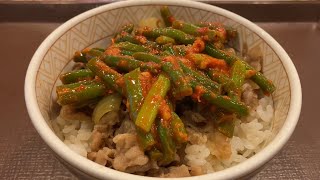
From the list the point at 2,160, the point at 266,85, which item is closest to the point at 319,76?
the point at 266,85

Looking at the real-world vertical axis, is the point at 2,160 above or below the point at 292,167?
below

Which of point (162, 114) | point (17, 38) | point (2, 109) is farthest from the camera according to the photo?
point (17, 38)

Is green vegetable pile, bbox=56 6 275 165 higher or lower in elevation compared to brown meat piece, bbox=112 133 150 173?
higher

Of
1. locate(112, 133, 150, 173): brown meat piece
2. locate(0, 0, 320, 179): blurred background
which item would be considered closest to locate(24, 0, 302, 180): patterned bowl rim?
locate(112, 133, 150, 173): brown meat piece

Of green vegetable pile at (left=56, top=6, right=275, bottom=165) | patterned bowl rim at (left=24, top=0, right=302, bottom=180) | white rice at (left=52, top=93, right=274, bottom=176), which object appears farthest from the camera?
white rice at (left=52, top=93, right=274, bottom=176)

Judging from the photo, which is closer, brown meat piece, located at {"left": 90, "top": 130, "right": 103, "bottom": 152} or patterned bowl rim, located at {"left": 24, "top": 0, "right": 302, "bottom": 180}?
patterned bowl rim, located at {"left": 24, "top": 0, "right": 302, "bottom": 180}

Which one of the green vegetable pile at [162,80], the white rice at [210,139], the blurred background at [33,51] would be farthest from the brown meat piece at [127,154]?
the blurred background at [33,51]

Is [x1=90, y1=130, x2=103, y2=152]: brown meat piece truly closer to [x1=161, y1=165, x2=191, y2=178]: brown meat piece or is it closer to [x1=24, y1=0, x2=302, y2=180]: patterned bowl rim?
[x1=24, y1=0, x2=302, y2=180]: patterned bowl rim

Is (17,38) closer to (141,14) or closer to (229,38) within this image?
(141,14)
